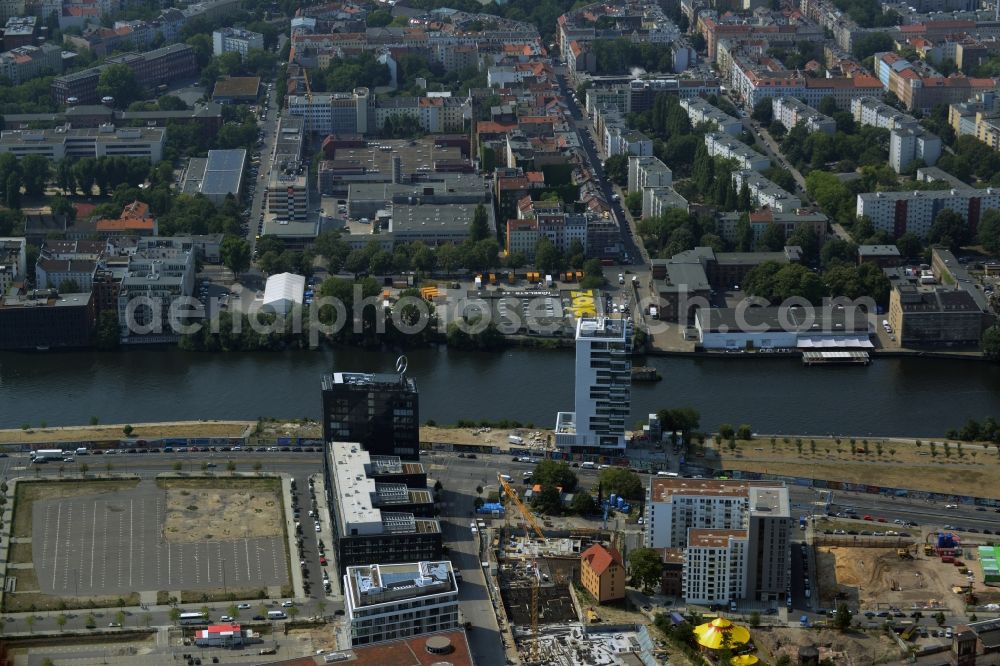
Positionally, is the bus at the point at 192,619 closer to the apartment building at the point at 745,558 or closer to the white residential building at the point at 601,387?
the apartment building at the point at 745,558

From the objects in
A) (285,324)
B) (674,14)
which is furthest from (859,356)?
(674,14)

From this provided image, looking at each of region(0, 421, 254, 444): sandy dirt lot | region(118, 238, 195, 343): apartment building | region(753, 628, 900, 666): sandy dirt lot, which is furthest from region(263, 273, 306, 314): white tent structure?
region(753, 628, 900, 666): sandy dirt lot

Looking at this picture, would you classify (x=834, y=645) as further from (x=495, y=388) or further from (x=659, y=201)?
(x=659, y=201)

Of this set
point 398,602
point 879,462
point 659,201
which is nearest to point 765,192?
point 659,201

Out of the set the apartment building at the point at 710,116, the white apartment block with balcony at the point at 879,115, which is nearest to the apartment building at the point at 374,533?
the apartment building at the point at 710,116

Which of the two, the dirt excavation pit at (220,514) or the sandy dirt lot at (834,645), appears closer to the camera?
the sandy dirt lot at (834,645)

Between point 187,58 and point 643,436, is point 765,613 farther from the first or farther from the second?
point 187,58

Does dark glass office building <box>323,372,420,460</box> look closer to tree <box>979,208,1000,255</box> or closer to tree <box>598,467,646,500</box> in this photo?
tree <box>598,467,646,500</box>
